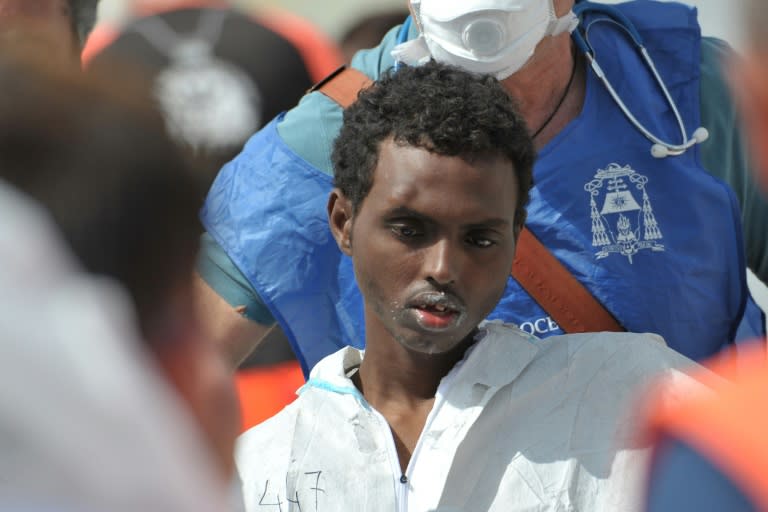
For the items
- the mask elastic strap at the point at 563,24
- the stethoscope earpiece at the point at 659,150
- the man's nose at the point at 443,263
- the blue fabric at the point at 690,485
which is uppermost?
the blue fabric at the point at 690,485

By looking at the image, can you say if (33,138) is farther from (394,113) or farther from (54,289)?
(394,113)

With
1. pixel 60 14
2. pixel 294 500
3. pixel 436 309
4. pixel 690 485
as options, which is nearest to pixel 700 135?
pixel 436 309

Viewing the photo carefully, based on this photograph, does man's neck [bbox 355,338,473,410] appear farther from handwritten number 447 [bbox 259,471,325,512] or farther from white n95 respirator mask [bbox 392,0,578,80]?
white n95 respirator mask [bbox 392,0,578,80]

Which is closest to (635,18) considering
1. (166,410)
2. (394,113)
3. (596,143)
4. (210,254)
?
(596,143)

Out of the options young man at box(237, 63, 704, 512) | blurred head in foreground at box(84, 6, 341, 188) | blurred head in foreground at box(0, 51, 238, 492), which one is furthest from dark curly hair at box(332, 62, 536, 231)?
blurred head in foreground at box(84, 6, 341, 188)

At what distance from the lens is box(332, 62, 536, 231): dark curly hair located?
2.38 m

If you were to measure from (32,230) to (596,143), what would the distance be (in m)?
2.01

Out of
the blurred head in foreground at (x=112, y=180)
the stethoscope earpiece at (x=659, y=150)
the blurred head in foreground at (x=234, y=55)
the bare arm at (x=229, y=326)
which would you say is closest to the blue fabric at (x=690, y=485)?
the blurred head in foreground at (x=112, y=180)

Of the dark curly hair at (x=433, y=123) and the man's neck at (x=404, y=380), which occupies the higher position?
the dark curly hair at (x=433, y=123)

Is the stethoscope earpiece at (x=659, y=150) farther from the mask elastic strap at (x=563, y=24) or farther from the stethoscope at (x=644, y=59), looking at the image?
the mask elastic strap at (x=563, y=24)

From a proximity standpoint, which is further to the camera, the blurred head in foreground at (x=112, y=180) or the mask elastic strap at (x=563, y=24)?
the mask elastic strap at (x=563, y=24)

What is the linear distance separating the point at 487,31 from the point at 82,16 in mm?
1127

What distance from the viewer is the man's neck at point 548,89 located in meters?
2.86

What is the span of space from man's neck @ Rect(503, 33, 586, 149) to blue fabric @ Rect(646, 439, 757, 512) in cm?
192
